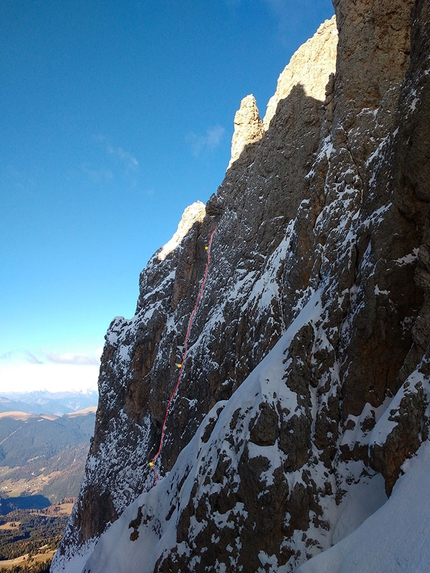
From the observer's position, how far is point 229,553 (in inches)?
413

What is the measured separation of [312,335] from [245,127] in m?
34.9

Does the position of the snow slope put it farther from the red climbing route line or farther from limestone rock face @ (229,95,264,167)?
limestone rock face @ (229,95,264,167)

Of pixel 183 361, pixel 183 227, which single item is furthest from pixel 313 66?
pixel 183 227

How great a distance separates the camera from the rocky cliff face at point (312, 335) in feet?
32.7

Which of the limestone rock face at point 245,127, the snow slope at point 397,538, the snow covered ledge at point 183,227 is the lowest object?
the snow slope at point 397,538

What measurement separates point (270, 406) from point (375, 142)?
14095mm

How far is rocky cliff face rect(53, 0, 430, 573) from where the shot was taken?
9.95 metres

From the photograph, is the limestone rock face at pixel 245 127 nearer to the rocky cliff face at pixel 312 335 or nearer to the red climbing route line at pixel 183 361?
the rocky cliff face at pixel 312 335

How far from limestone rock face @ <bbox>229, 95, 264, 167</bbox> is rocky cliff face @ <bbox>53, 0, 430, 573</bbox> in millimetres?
6262

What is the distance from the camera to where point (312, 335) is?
12.6 meters

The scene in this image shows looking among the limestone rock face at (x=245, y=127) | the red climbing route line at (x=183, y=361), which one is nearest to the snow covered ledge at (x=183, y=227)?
the limestone rock face at (x=245, y=127)

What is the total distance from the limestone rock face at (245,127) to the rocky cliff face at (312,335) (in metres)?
6.26

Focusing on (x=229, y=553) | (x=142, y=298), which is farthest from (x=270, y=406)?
(x=142, y=298)

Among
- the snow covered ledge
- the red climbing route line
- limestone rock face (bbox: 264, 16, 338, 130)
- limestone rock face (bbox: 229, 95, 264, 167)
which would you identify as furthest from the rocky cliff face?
the snow covered ledge
